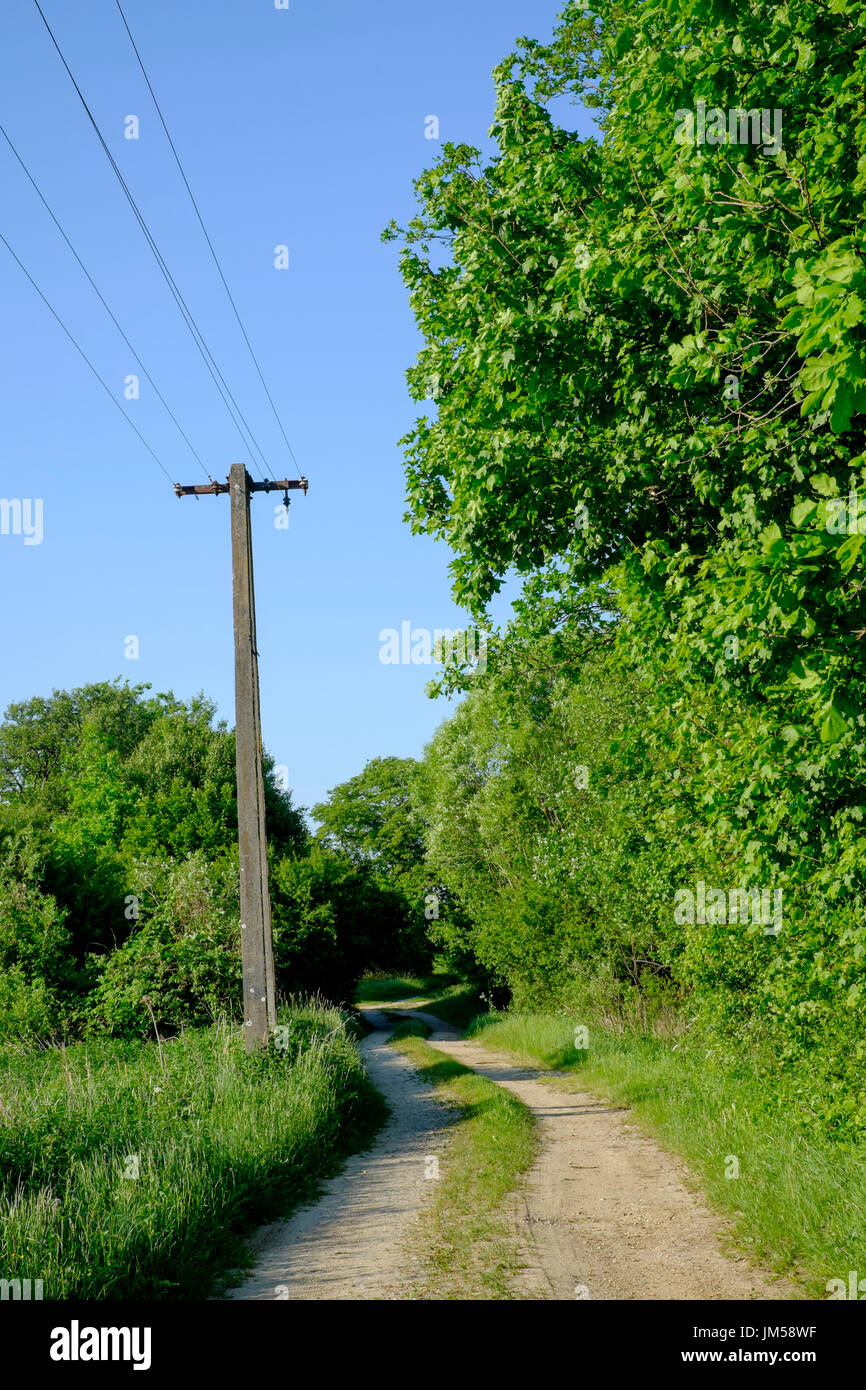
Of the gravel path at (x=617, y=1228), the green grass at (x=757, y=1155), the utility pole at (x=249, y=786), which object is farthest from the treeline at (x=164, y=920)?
the gravel path at (x=617, y=1228)

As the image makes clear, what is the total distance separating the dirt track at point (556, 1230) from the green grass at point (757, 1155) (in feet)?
0.84

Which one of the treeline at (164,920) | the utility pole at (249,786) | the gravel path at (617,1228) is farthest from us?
the treeline at (164,920)

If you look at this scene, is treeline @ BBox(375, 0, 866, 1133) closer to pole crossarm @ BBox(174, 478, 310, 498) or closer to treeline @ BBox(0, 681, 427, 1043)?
pole crossarm @ BBox(174, 478, 310, 498)

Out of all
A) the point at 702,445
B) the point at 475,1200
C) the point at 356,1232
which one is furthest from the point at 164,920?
the point at 702,445

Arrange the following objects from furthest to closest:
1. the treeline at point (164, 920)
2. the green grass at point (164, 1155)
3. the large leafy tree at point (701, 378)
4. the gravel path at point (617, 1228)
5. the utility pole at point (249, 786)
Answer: the treeline at point (164, 920) < the utility pole at point (249, 786) < the gravel path at point (617, 1228) < the green grass at point (164, 1155) < the large leafy tree at point (701, 378)

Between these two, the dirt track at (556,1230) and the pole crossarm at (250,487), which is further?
the pole crossarm at (250,487)

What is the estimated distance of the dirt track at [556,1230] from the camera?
6.06m

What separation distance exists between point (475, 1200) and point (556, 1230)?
1.09 m

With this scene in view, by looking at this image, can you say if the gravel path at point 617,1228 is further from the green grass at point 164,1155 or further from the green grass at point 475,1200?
the green grass at point 164,1155

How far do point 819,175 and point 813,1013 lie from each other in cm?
659

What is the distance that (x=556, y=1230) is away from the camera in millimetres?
7441

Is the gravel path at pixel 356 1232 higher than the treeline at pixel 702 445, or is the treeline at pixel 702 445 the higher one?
the treeline at pixel 702 445
